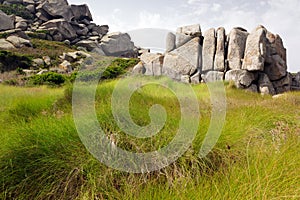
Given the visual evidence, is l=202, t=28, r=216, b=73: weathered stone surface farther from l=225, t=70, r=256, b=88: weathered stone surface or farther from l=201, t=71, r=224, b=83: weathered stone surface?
l=225, t=70, r=256, b=88: weathered stone surface

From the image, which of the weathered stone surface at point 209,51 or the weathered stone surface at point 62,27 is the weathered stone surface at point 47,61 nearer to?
the weathered stone surface at point 209,51

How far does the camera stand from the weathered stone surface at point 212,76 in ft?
46.9

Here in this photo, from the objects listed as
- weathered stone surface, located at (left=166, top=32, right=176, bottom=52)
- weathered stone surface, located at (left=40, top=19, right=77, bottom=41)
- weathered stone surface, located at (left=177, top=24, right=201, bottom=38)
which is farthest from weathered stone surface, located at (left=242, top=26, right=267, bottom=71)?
weathered stone surface, located at (left=40, top=19, right=77, bottom=41)

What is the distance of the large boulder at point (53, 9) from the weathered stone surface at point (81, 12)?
3.15 m

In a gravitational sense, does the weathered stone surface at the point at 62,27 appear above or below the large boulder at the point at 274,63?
above

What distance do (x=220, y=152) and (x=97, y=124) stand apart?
145cm

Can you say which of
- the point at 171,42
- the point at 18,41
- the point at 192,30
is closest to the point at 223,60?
the point at 192,30

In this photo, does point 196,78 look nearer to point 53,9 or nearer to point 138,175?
point 138,175

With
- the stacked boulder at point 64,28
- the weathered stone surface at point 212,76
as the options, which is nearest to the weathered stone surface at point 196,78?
the weathered stone surface at point 212,76

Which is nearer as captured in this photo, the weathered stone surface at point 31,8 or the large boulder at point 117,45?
the large boulder at point 117,45

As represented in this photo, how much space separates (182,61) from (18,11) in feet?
141

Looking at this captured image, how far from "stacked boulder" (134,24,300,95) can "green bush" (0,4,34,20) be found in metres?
39.3

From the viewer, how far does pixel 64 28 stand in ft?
147

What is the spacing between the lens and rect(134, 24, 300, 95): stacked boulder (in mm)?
13398
